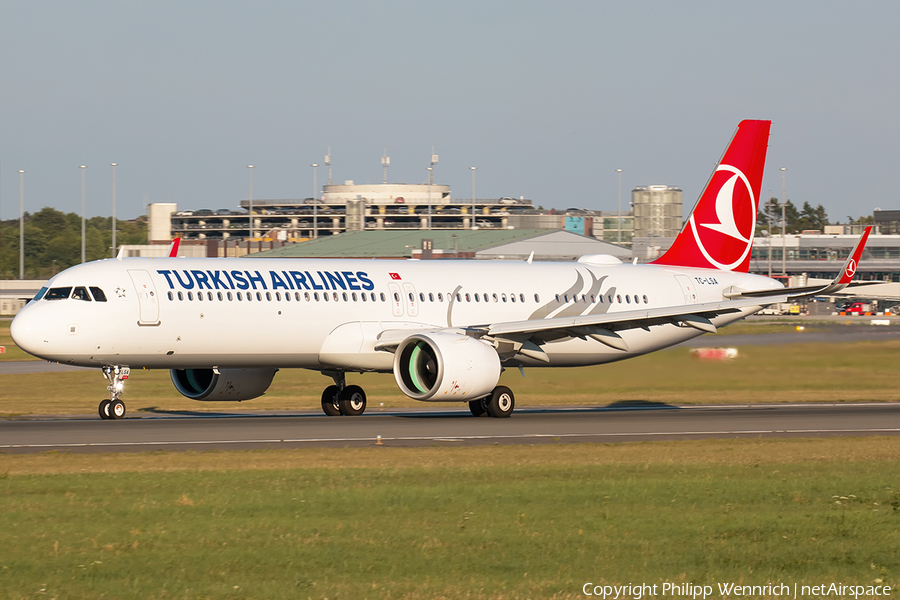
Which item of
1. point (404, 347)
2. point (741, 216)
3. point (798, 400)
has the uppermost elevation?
point (741, 216)

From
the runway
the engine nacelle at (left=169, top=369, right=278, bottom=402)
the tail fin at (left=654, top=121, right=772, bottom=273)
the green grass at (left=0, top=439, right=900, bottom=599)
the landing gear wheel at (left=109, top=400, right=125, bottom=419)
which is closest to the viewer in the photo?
the green grass at (left=0, top=439, right=900, bottom=599)

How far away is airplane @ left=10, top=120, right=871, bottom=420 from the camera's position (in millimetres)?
27484

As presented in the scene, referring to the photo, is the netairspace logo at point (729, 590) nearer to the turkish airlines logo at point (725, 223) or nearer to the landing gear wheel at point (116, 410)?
the landing gear wheel at point (116, 410)

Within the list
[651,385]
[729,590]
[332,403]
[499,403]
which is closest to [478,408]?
[499,403]

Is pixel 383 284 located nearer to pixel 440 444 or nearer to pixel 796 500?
pixel 440 444

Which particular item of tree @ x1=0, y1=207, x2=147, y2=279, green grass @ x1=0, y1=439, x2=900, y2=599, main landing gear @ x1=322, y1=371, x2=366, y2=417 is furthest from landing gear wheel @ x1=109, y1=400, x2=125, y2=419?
tree @ x1=0, y1=207, x2=147, y2=279

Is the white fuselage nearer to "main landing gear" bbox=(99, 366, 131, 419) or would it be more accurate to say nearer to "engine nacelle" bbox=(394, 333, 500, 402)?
"main landing gear" bbox=(99, 366, 131, 419)

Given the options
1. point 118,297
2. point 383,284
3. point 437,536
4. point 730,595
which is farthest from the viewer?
point 383,284

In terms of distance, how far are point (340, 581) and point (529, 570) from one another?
1829 mm

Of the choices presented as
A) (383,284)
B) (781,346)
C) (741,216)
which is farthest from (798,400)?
(383,284)

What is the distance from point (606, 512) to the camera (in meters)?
14.2

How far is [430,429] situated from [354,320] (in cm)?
517

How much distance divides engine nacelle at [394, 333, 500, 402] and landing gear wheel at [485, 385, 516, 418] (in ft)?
3.30

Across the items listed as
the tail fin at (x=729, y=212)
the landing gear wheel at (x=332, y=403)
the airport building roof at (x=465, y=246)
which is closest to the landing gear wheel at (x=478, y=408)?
the landing gear wheel at (x=332, y=403)
